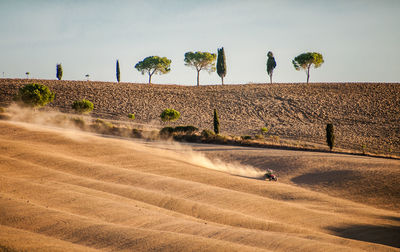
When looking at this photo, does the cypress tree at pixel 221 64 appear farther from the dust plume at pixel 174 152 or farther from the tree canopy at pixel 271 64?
the dust plume at pixel 174 152

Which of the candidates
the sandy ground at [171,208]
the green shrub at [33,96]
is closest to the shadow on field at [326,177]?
the sandy ground at [171,208]

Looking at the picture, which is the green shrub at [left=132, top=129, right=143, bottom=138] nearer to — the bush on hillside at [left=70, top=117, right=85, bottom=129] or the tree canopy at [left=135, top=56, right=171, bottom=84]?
the bush on hillside at [left=70, top=117, right=85, bottom=129]

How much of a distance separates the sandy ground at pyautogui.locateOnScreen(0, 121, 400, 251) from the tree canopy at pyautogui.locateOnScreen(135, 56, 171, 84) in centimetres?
7358

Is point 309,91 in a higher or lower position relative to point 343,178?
higher

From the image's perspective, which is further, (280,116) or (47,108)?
(280,116)

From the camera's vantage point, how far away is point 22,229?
297 inches

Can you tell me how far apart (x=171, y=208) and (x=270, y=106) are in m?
55.1

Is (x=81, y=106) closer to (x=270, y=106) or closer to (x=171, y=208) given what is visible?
(x=270, y=106)

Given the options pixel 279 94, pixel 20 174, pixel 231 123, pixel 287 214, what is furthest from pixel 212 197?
pixel 279 94

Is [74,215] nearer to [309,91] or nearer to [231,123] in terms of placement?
[231,123]

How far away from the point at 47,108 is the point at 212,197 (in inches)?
1898

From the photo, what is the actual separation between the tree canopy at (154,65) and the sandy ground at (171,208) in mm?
73576

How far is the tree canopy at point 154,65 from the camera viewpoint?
9181 centimetres

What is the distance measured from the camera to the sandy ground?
7.43m
